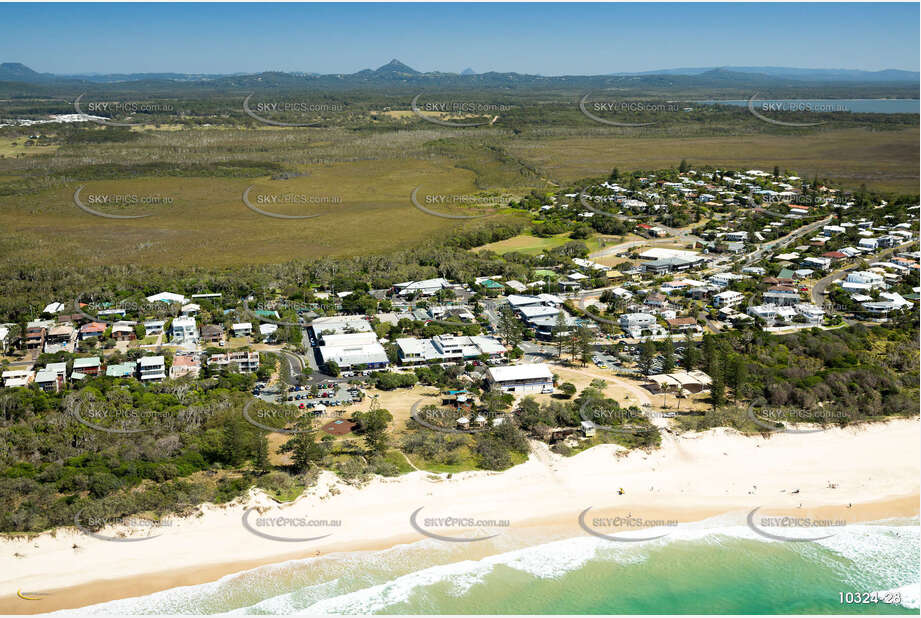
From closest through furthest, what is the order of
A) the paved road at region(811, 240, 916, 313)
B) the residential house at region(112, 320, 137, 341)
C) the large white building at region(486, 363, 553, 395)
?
the large white building at region(486, 363, 553, 395)
the residential house at region(112, 320, 137, 341)
the paved road at region(811, 240, 916, 313)

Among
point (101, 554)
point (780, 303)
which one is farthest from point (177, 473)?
point (780, 303)

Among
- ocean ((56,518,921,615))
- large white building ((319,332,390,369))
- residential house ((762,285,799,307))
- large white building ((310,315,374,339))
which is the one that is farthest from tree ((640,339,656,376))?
large white building ((310,315,374,339))

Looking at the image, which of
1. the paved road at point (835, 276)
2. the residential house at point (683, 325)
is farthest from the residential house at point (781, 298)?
the residential house at point (683, 325)

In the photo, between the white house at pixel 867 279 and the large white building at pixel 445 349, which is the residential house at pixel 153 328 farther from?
the white house at pixel 867 279

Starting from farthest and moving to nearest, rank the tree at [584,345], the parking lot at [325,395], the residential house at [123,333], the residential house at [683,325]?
the residential house at [683,325] < the residential house at [123,333] < the tree at [584,345] < the parking lot at [325,395]

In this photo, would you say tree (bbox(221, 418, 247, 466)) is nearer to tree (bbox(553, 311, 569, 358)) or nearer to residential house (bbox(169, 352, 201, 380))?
residential house (bbox(169, 352, 201, 380))

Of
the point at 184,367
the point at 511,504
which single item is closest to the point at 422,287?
the point at 184,367

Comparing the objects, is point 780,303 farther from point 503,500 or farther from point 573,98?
point 573,98
